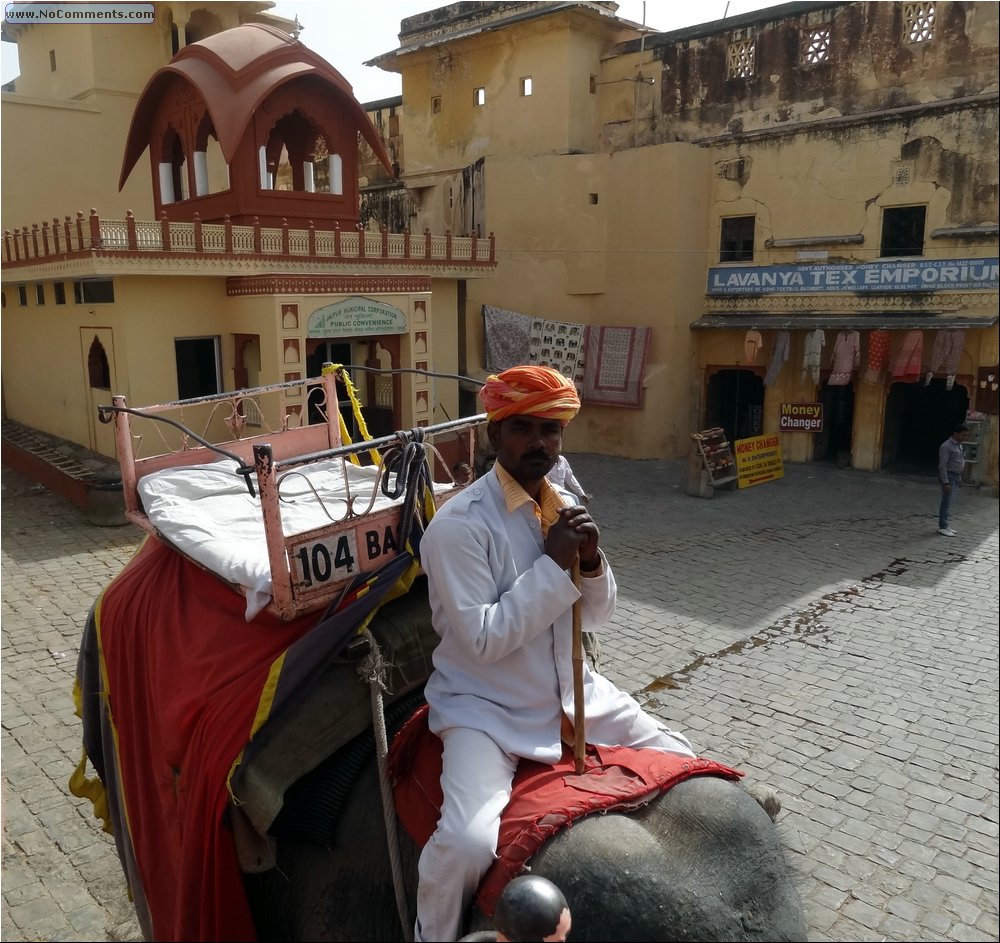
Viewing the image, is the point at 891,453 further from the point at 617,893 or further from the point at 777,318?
the point at 617,893

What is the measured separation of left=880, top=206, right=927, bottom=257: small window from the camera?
15094 millimetres

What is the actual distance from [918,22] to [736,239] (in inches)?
188

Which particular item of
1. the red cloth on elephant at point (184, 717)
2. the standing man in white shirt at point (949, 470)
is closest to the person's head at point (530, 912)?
the red cloth on elephant at point (184, 717)

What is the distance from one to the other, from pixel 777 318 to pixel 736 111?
4427mm

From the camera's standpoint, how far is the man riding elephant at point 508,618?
227 centimetres

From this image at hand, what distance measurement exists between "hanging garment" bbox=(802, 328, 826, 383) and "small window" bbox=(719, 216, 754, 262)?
241 cm

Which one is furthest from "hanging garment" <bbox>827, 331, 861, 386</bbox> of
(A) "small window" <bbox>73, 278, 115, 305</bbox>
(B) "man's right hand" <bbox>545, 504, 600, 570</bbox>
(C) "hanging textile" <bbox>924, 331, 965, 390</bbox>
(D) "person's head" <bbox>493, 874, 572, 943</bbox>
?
(D) "person's head" <bbox>493, 874, 572, 943</bbox>

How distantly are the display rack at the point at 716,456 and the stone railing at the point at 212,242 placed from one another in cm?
601

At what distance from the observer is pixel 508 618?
229cm

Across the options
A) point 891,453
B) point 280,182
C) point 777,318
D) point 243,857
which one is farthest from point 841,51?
point 243,857

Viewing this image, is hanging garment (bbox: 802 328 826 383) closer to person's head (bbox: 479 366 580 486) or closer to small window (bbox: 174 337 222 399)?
small window (bbox: 174 337 222 399)

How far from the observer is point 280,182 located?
804 inches

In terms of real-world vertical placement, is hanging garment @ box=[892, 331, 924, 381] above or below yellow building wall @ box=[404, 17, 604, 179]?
below

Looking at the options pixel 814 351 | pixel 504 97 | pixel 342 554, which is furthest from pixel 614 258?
pixel 342 554
